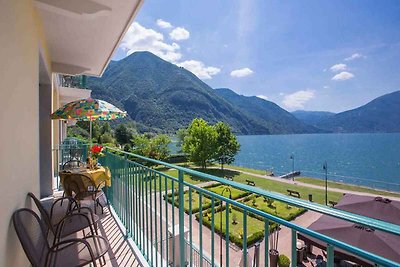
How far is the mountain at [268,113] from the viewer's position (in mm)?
156875

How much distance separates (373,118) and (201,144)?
630 ft

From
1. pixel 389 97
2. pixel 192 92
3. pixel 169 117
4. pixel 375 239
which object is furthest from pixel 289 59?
pixel 389 97

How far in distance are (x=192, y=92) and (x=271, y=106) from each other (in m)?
92.3

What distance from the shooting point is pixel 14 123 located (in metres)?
1.56

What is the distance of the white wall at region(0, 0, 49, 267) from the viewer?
4.30 feet

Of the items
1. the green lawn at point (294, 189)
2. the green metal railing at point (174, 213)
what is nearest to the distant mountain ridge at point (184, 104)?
the green lawn at point (294, 189)

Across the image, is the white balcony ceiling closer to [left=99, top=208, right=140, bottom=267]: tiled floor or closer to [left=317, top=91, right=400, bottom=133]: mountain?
[left=99, top=208, right=140, bottom=267]: tiled floor

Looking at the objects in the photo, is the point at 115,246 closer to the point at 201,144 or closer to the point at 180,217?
the point at 180,217

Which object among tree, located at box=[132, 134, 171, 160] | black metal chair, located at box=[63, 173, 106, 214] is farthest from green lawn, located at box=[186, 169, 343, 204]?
black metal chair, located at box=[63, 173, 106, 214]

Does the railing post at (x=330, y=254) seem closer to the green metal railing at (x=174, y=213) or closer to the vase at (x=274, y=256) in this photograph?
the green metal railing at (x=174, y=213)

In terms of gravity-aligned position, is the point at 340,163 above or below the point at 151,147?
below

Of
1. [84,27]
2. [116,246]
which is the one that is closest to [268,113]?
[84,27]

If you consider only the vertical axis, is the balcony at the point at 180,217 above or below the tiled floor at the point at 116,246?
above

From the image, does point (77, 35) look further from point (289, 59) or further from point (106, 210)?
point (289, 59)
